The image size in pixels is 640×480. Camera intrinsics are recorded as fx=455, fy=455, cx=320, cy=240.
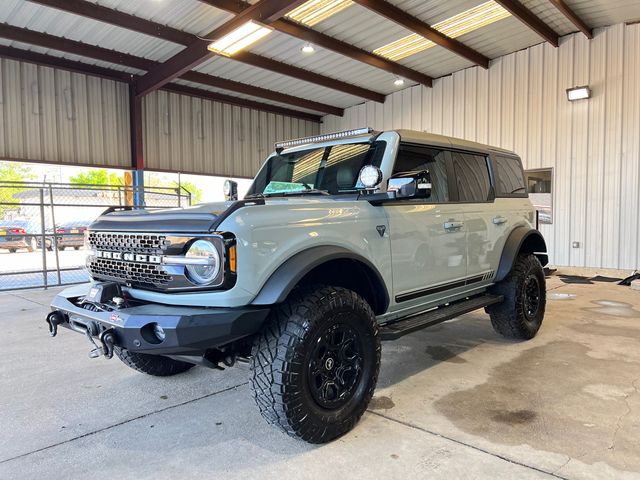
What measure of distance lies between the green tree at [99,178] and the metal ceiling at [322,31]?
294cm

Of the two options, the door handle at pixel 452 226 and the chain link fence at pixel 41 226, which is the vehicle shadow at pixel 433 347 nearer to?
the door handle at pixel 452 226

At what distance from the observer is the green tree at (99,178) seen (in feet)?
41.2

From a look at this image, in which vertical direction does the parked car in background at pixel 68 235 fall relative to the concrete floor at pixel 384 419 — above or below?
above

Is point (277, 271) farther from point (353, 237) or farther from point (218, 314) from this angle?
point (353, 237)

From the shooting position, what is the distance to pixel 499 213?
4.10 meters

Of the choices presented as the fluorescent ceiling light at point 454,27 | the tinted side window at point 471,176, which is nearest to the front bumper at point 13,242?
the tinted side window at point 471,176

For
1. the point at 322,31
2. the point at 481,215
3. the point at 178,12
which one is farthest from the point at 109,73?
the point at 481,215

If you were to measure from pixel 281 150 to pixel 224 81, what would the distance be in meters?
8.74

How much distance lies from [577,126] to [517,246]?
23.1ft

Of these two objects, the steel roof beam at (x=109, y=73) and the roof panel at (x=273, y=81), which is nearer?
the steel roof beam at (x=109, y=73)

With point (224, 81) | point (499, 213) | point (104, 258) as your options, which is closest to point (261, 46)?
point (224, 81)

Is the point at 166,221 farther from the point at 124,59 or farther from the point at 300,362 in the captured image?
the point at 124,59

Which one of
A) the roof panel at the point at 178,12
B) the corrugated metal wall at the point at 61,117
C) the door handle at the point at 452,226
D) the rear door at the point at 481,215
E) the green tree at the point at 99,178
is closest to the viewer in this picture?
the door handle at the point at 452,226

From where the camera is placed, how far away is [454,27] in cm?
929
